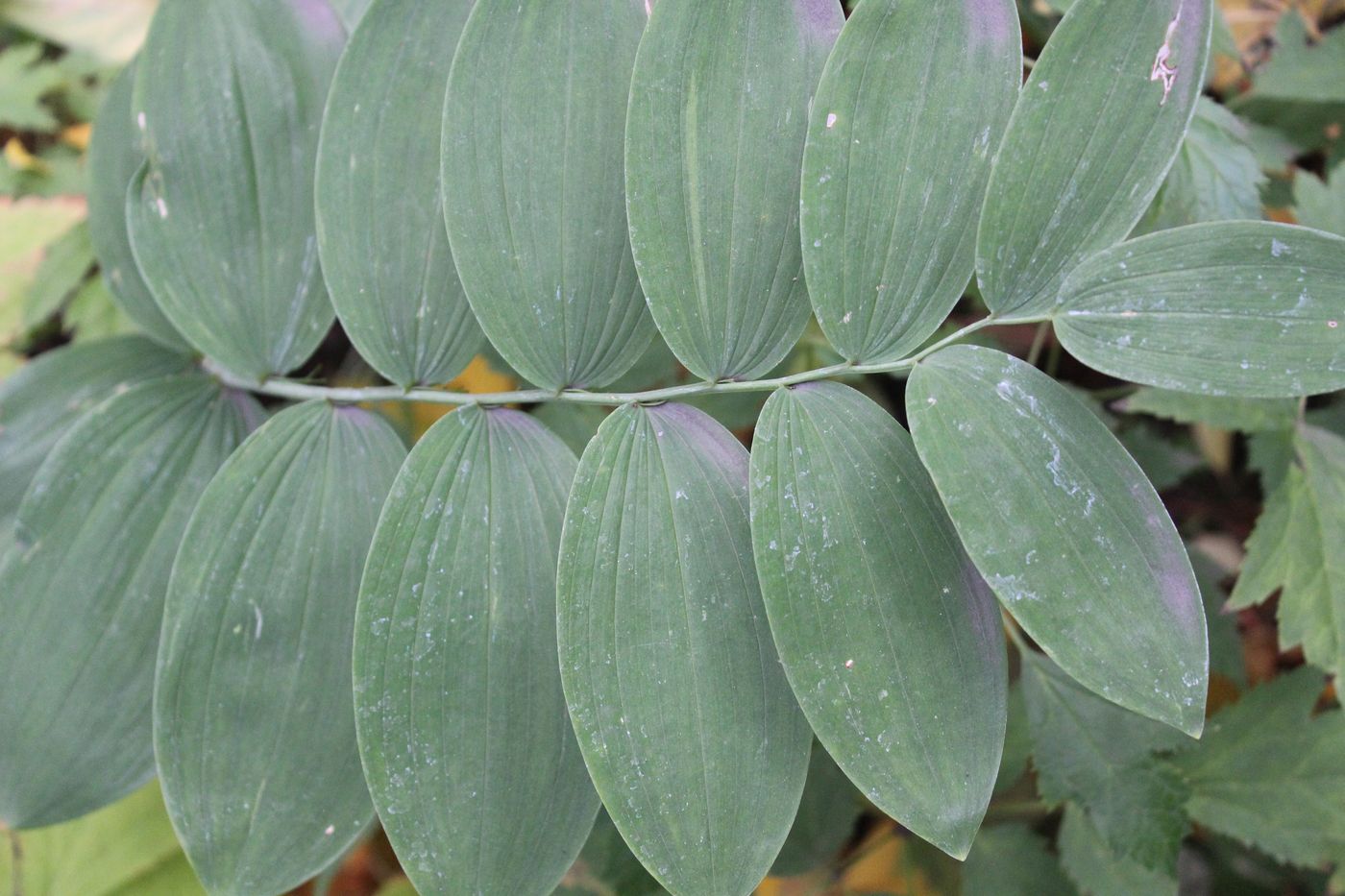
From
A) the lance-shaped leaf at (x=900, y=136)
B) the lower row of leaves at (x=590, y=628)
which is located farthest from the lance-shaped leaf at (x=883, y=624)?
the lance-shaped leaf at (x=900, y=136)

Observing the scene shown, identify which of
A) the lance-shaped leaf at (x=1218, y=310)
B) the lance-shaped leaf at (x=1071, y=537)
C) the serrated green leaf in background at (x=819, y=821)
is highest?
the lance-shaped leaf at (x=1218, y=310)

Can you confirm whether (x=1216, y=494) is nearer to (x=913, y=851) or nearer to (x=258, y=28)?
(x=913, y=851)

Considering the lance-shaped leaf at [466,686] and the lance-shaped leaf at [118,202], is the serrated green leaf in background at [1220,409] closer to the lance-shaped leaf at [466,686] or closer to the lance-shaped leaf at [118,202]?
the lance-shaped leaf at [466,686]

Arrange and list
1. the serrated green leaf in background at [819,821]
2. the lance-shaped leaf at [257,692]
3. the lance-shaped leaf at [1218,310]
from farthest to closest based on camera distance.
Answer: the serrated green leaf in background at [819,821], the lance-shaped leaf at [257,692], the lance-shaped leaf at [1218,310]

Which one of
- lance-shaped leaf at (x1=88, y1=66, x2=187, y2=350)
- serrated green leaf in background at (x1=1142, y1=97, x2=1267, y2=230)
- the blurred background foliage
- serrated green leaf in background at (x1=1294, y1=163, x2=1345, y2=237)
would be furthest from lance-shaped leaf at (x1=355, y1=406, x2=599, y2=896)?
serrated green leaf in background at (x1=1294, y1=163, x2=1345, y2=237)

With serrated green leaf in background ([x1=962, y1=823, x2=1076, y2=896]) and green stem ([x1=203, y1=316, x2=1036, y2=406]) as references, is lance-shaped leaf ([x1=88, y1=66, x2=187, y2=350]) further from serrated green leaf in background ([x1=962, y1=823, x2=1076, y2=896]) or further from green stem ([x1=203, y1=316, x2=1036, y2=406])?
serrated green leaf in background ([x1=962, y1=823, x2=1076, y2=896])

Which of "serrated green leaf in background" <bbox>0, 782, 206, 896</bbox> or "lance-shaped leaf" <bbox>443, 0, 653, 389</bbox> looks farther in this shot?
"serrated green leaf in background" <bbox>0, 782, 206, 896</bbox>
